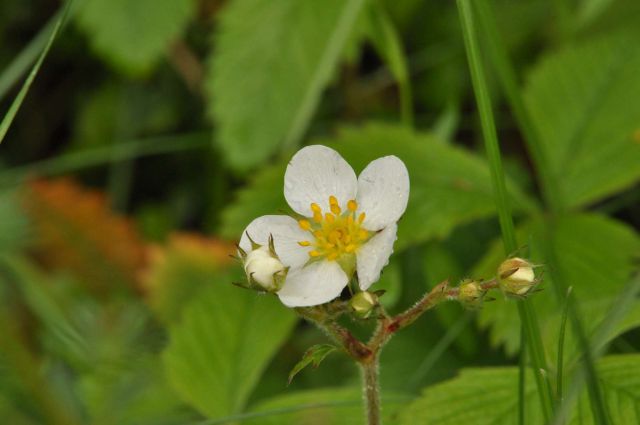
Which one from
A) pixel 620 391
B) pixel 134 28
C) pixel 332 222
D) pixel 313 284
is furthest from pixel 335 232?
pixel 134 28

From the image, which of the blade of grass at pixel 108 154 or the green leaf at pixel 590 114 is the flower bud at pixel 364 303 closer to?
the green leaf at pixel 590 114

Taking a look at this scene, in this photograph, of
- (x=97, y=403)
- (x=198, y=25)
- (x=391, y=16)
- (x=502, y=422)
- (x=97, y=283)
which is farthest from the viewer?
(x=198, y=25)

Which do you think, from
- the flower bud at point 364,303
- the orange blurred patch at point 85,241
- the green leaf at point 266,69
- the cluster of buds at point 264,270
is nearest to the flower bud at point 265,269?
the cluster of buds at point 264,270

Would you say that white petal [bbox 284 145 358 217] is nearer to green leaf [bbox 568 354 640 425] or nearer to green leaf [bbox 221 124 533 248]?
green leaf [bbox 568 354 640 425]

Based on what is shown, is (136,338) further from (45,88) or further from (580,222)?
(45,88)

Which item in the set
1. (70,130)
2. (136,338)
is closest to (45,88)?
(70,130)

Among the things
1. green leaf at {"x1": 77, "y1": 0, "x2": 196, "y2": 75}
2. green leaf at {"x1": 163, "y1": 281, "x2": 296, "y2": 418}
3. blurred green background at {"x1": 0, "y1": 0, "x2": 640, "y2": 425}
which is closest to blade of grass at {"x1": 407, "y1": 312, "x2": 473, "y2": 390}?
blurred green background at {"x1": 0, "y1": 0, "x2": 640, "y2": 425}

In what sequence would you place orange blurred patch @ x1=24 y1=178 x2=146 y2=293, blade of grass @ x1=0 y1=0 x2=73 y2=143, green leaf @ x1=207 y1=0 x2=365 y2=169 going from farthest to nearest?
orange blurred patch @ x1=24 y1=178 x2=146 y2=293, green leaf @ x1=207 y1=0 x2=365 y2=169, blade of grass @ x1=0 y1=0 x2=73 y2=143

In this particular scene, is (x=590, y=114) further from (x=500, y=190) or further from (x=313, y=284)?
(x=313, y=284)
